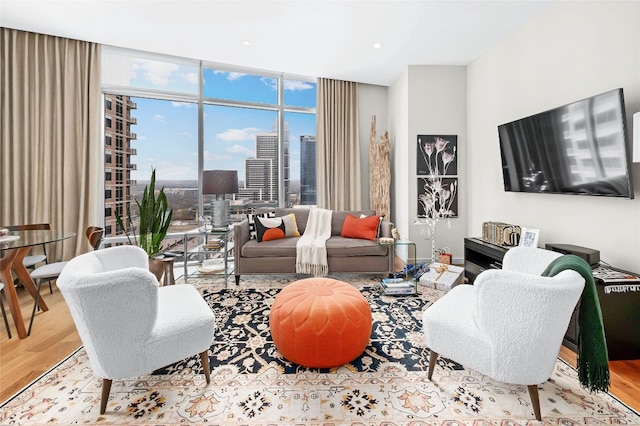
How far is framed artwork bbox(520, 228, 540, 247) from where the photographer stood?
110 inches

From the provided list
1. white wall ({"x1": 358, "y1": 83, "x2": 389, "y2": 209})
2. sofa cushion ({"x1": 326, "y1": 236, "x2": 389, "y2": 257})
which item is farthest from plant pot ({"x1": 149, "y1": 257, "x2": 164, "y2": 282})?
white wall ({"x1": 358, "y1": 83, "x2": 389, "y2": 209})

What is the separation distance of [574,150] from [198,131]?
4.31 meters

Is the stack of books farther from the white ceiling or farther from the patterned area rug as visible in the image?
the white ceiling

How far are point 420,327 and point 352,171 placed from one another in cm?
309

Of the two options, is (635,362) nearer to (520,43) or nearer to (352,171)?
(520,43)

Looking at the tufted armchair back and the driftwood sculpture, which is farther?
the driftwood sculpture

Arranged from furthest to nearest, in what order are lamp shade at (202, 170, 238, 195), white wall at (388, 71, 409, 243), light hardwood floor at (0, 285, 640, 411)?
white wall at (388, 71, 409, 243)
lamp shade at (202, 170, 238, 195)
light hardwood floor at (0, 285, 640, 411)

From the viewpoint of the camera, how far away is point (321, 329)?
1791mm

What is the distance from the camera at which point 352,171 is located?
506 cm

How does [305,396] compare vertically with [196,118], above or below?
below

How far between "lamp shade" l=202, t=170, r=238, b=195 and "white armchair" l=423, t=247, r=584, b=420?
9.28ft

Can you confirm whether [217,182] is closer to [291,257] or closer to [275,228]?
[275,228]

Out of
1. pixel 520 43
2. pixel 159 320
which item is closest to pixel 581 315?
pixel 159 320

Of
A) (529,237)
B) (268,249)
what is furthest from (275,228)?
(529,237)
